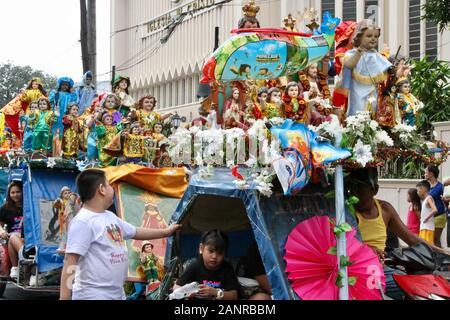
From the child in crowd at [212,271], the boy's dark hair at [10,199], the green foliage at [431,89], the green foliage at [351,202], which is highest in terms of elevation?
the green foliage at [431,89]

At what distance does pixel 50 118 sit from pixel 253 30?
21.1 ft

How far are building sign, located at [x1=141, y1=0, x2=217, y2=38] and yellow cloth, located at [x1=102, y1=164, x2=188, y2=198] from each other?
3007 centimetres

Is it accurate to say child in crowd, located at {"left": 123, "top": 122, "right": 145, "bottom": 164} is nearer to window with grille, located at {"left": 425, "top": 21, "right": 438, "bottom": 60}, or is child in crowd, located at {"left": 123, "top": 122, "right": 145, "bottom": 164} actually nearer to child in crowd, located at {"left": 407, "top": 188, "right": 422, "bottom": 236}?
child in crowd, located at {"left": 407, "top": 188, "right": 422, "bottom": 236}

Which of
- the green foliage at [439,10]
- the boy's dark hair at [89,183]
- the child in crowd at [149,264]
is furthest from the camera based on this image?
the green foliage at [439,10]

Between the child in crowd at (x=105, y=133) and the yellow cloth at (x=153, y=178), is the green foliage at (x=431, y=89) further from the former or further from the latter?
the yellow cloth at (x=153, y=178)

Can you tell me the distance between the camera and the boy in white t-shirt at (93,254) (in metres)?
5.70

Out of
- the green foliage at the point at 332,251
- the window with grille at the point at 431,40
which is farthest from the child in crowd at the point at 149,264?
the window with grille at the point at 431,40

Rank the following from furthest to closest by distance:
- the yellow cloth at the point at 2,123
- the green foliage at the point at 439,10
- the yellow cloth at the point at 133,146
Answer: the green foliage at the point at 439,10
the yellow cloth at the point at 2,123
the yellow cloth at the point at 133,146

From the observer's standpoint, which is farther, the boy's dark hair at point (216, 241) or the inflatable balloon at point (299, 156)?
the boy's dark hair at point (216, 241)

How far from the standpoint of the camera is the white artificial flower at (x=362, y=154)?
20.7 feet

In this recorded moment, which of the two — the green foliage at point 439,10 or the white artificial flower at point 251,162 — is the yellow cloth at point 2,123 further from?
the white artificial flower at point 251,162

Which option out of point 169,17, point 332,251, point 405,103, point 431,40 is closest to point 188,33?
point 169,17

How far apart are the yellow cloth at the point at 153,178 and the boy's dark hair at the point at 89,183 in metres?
4.15

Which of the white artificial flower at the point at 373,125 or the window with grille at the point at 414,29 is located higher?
the window with grille at the point at 414,29
